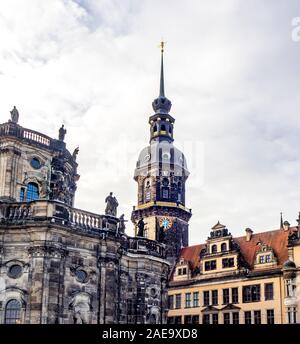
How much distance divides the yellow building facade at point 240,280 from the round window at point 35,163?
27.9m

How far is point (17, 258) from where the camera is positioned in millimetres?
33031

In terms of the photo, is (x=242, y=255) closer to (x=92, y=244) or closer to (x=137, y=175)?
(x=137, y=175)

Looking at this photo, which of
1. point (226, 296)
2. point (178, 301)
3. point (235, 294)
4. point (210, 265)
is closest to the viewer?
point (235, 294)

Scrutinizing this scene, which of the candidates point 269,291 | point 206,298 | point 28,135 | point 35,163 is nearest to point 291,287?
point 269,291

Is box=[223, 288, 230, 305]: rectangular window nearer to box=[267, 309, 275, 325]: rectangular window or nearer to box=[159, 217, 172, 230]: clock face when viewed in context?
box=[267, 309, 275, 325]: rectangular window

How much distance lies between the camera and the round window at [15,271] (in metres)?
32.8

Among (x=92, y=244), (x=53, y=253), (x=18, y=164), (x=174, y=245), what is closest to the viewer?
(x=53, y=253)

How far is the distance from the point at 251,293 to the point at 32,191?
29355 mm

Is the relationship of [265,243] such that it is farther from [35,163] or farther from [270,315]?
[35,163]

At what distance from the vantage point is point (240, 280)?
2395 inches

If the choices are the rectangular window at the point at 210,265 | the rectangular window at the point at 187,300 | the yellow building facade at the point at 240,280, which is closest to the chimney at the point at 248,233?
the yellow building facade at the point at 240,280

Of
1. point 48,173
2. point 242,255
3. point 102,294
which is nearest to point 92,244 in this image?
point 102,294

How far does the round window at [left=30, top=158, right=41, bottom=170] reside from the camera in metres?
39.4

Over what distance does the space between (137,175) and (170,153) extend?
553 centimetres
